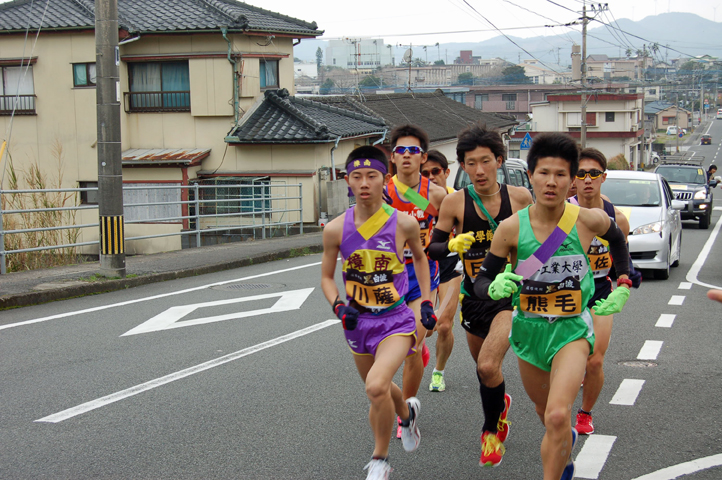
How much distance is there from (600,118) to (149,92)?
53.9 metres

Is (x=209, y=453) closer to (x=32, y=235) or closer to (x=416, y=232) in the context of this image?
(x=416, y=232)

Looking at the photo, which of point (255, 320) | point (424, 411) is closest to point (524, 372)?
→ point (424, 411)

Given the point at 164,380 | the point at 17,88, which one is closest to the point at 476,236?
the point at 164,380

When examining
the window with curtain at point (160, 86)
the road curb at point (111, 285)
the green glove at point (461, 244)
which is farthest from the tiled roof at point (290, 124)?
the green glove at point (461, 244)

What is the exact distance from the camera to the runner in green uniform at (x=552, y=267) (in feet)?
13.3

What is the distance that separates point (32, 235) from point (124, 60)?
34.0 ft

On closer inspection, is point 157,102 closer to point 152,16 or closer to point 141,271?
point 152,16

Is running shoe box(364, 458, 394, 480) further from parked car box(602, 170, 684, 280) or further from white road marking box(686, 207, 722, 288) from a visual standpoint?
white road marking box(686, 207, 722, 288)

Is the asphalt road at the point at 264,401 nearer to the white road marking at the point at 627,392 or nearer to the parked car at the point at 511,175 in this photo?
the white road marking at the point at 627,392

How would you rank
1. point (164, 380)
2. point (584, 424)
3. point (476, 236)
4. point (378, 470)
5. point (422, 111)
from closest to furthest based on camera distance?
point (378, 470)
point (476, 236)
point (584, 424)
point (164, 380)
point (422, 111)

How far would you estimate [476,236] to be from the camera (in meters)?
5.16

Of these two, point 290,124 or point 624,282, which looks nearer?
point 624,282

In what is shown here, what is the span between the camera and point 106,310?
9.80 m

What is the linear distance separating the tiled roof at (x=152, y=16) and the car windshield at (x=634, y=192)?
1222 cm
